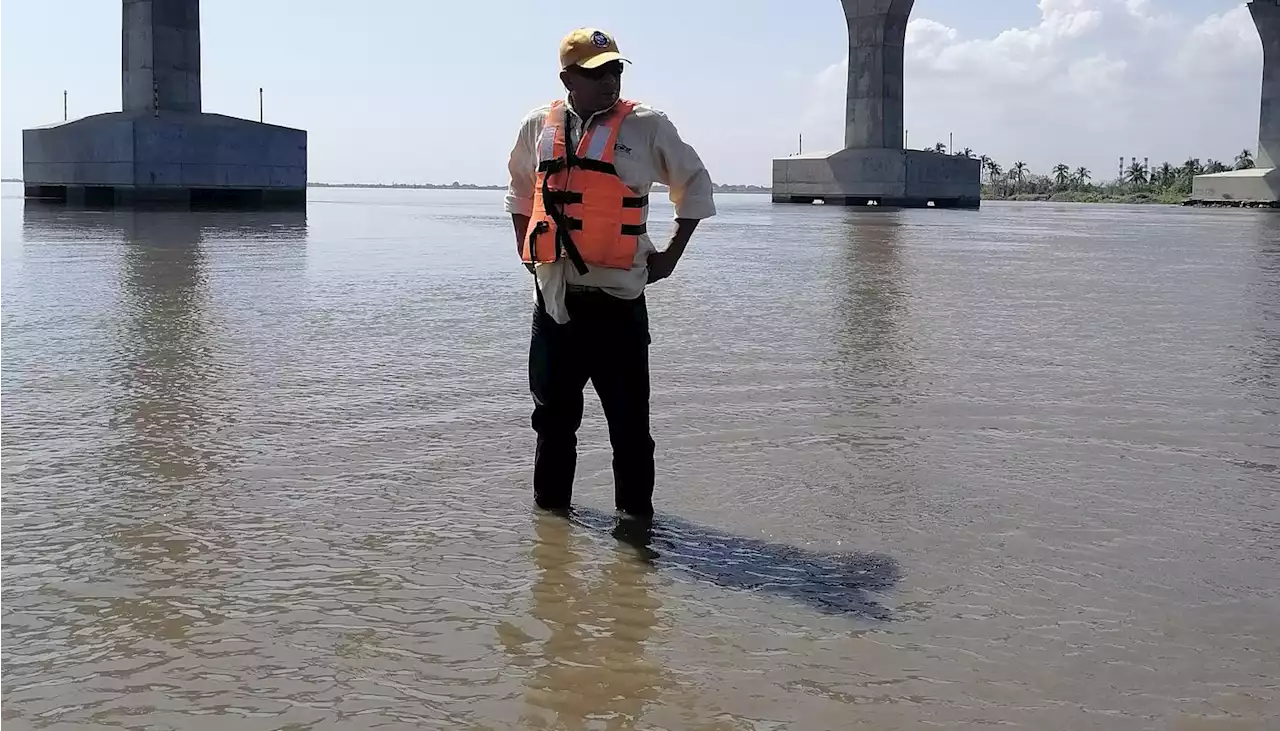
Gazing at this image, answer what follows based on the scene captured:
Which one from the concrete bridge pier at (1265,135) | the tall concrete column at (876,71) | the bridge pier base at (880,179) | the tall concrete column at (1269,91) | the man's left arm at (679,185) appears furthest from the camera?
the tall concrete column at (1269,91)

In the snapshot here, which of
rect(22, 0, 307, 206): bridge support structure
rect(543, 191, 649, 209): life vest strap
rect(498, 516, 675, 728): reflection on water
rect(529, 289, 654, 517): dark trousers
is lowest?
rect(498, 516, 675, 728): reflection on water

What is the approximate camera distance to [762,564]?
11.3ft

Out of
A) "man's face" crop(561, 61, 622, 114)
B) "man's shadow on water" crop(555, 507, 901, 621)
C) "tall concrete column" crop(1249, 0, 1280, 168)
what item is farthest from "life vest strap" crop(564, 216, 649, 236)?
"tall concrete column" crop(1249, 0, 1280, 168)

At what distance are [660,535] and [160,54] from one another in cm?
3193

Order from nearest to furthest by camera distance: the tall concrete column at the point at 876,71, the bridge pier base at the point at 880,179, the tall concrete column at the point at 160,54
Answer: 1. the tall concrete column at the point at 160,54
2. the tall concrete column at the point at 876,71
3. the bridge pier base at the point at 880,179

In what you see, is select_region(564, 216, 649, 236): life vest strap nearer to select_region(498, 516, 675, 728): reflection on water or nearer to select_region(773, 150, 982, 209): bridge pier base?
select_region(498, 516, 675, 728): reflection on water

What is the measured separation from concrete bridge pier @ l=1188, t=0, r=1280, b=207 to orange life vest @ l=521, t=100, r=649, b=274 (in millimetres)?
63451

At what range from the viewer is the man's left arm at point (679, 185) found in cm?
371

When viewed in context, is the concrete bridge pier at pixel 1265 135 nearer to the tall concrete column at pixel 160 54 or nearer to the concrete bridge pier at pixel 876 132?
the concrete bridge pier at pixel 876 132

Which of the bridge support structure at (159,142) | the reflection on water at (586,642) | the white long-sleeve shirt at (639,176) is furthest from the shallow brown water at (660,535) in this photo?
the bridge support structure at (159,142)

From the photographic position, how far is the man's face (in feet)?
11.9

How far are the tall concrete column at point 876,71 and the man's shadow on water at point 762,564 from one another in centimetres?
5380


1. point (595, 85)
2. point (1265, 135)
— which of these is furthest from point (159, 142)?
point (1265, 135)

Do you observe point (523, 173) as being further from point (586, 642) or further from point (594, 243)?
point (586, 642)
